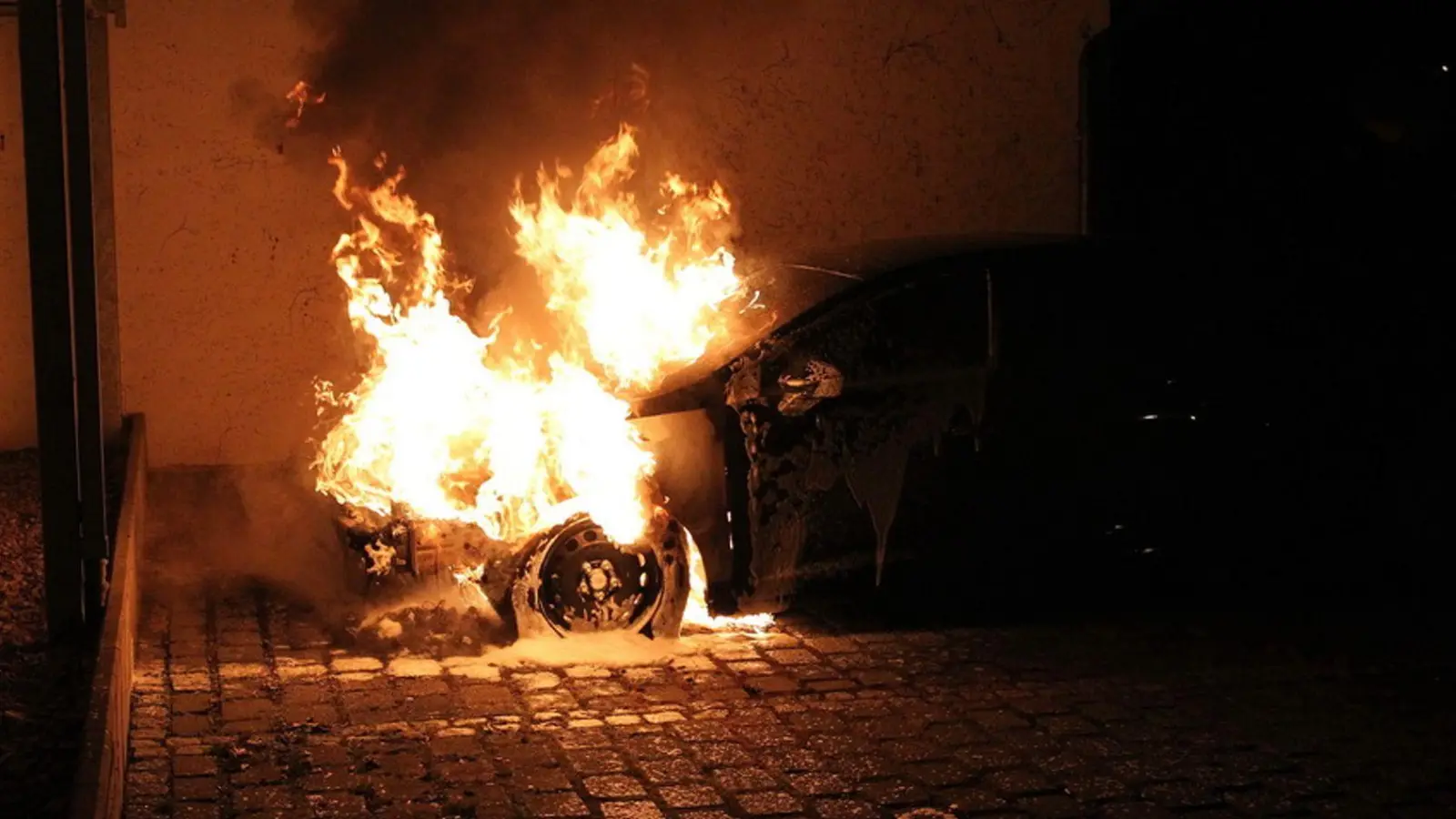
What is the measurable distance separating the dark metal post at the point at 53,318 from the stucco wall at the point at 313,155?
3.27 meters

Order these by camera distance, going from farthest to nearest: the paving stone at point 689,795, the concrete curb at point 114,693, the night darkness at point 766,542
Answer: the night darkness at point 766,542 → the paving stone at point 689,795 → the concrete curb at point 114,693

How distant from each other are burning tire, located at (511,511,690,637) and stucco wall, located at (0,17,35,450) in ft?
18.7

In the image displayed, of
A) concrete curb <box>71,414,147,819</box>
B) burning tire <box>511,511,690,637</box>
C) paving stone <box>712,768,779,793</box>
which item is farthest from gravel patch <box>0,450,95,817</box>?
paving stone <box>712,768,779,793</box>

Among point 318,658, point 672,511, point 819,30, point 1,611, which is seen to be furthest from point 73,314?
point 819,30

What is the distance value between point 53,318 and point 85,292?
1.21 feet

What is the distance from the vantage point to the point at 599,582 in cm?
729

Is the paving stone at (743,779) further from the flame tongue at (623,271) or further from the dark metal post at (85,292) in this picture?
the dark metal post at (85,292)

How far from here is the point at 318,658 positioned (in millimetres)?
7168

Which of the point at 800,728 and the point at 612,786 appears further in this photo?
the point at 800,728

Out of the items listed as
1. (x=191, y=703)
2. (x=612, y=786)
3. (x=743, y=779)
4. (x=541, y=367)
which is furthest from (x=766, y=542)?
(x=191, y=703)

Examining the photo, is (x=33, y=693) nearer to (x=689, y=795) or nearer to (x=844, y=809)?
(x=689, y=795)

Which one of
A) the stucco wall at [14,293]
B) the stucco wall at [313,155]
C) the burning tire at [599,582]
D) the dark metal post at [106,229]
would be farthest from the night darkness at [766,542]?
the stucco wall at [14,293]

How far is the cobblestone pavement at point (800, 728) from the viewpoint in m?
5.62

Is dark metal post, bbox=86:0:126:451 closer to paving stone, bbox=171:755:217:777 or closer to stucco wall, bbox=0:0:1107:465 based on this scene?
stucco wall, bbox=0:0:1107:465
